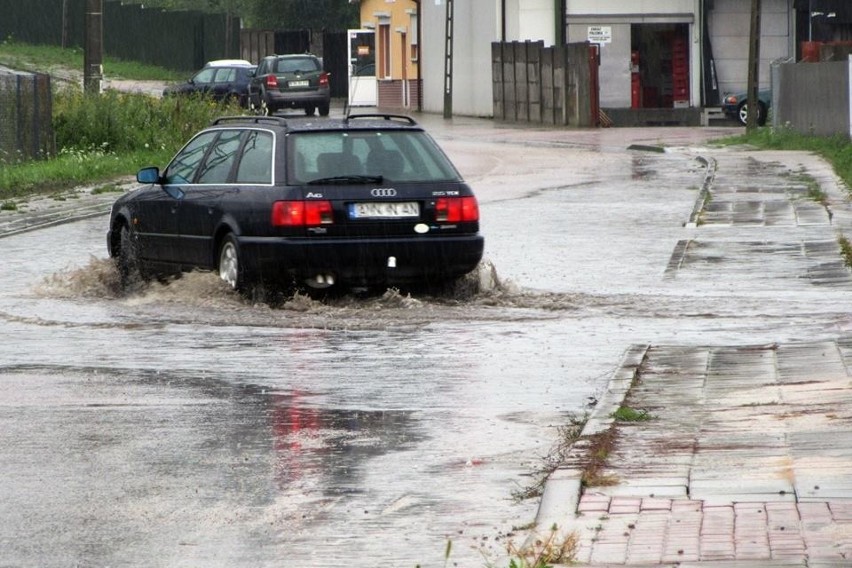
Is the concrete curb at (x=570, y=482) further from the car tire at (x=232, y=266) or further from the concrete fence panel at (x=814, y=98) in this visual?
the concrete fence panel at (x=814, y=98)

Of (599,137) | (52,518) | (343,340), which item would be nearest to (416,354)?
(343,340)

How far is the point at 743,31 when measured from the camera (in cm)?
5188

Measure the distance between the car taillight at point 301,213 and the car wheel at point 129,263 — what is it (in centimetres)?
248

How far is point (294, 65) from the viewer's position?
55.2 metres

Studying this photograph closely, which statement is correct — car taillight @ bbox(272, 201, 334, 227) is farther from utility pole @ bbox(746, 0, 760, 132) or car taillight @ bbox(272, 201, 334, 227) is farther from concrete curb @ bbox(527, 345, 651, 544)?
utility pole @ bbox(746, 0, 760, 132)

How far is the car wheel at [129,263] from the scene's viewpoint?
15750 millimetres

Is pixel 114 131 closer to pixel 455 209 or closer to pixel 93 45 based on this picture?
pixel 93 45

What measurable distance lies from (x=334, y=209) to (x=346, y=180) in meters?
0.26

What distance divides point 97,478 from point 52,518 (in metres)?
0.75

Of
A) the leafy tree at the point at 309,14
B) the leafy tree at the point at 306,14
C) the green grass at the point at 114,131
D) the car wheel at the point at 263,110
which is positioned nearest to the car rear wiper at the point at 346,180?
the green grass at the point at 114,131

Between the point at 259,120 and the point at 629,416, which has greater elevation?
the point at 259,120

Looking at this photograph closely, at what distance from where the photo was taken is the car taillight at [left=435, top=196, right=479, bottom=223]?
13914 millimetres

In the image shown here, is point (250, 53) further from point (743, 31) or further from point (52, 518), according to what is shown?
point (52, 518)

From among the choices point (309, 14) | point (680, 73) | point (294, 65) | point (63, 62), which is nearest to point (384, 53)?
point (63, 62)
